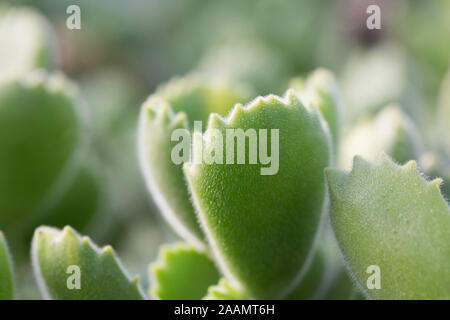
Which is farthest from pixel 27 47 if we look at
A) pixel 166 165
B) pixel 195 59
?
pixel 195 59

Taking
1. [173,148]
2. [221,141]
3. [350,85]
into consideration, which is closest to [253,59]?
[350,85]

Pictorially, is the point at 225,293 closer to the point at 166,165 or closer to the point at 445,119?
the point at 166,165

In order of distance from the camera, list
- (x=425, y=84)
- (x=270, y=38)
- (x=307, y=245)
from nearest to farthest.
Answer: (x=307, y=245), (x=425, y=84), (x=270, y=38)

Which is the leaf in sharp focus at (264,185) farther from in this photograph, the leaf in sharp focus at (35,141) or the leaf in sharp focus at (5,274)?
the leaf in sharp focus at (35,141)

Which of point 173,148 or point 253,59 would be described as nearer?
point 173,148

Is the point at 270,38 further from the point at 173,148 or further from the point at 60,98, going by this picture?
the point at 173,148

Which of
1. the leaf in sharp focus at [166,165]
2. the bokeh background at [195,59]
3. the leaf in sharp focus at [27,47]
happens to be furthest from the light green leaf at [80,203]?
the leaf in sharp focus at [166,165]
